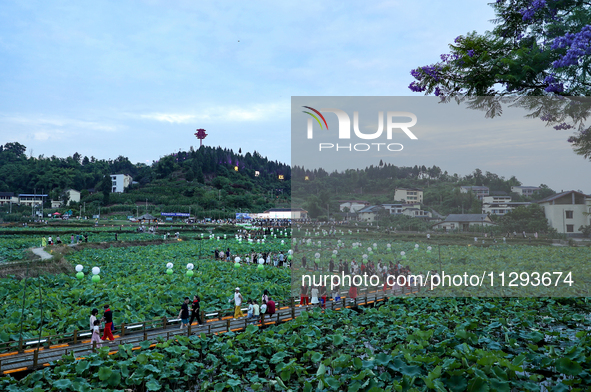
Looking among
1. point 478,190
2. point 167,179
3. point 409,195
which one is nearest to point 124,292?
point 409,195

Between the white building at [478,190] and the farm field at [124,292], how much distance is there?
8.60 meters

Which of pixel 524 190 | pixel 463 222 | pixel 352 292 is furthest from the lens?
pixel 352 292

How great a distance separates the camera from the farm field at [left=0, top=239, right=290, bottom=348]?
33.5 ft

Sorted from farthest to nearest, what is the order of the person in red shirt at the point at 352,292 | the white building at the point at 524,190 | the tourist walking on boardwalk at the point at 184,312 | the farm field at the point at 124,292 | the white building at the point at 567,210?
the person in red shirt at the point at 352,292 < the farm field at the point at 124,292 < the tourist walking on boardwalk at the point at 184,312 < the white building at the point at 524,190 < the white building at the point at 567,210

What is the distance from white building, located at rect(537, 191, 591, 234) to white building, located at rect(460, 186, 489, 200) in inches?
47.7

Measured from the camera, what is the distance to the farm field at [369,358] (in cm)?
575

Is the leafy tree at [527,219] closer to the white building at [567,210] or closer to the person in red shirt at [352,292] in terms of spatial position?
the white building at [567,210]

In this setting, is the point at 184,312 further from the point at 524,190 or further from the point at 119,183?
the point at 119,183

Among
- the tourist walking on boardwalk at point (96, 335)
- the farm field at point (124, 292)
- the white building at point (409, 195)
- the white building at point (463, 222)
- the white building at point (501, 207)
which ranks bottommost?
the farm field at point (124, 292)

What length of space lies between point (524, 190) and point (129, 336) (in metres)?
10.2

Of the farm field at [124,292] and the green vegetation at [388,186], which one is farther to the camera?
the farm field at [124,292]

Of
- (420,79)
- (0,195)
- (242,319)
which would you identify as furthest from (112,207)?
(420,79)

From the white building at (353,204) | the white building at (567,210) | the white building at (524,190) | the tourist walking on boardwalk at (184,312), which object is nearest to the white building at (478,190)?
the white building at (524,190)

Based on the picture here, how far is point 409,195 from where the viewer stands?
8656mm
